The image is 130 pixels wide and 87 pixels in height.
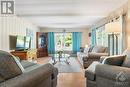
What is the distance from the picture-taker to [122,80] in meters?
2.78

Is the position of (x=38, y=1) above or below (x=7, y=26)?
above

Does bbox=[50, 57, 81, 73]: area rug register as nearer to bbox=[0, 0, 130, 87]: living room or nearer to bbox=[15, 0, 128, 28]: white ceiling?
bbox=[0, 0, 130, 87]: living room

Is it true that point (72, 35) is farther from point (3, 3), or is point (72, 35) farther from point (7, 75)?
point (7, 75)

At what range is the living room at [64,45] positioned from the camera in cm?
248

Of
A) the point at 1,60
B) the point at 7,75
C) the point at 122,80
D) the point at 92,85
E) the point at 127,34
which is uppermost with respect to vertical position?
the point at 127,34

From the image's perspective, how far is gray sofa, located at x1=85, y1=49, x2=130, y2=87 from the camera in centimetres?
279

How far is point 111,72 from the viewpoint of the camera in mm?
2951

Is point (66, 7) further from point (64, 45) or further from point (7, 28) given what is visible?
point (64, 45)

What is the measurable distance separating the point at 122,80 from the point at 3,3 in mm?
4268

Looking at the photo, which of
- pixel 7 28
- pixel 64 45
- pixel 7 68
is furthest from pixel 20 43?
pixel 64 45

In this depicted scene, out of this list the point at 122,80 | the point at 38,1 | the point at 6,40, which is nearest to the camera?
the point at 122,80

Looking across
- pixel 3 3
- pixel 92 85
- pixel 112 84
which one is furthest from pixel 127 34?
pixel 3 3

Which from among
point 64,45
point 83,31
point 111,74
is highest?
point 83,31

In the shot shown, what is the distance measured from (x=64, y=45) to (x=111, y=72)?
12027 millimetres
